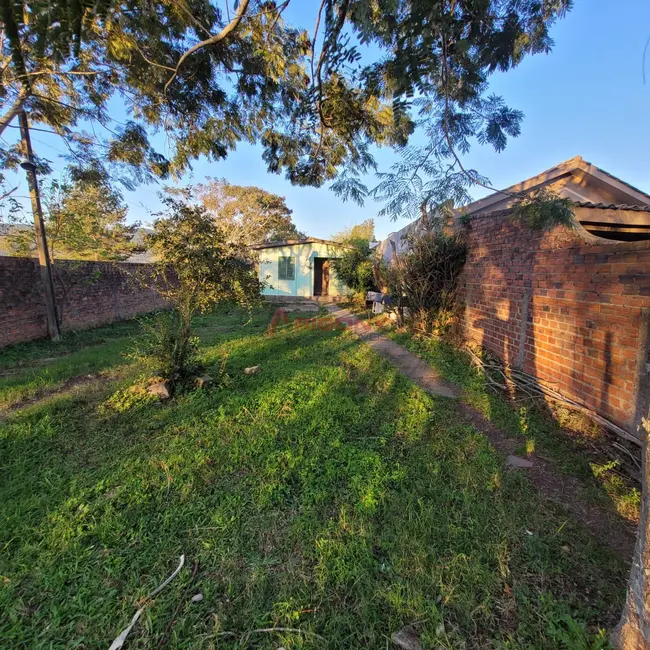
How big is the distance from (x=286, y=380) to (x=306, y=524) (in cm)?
251

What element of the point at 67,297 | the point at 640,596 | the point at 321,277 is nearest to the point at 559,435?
the point at 640,596

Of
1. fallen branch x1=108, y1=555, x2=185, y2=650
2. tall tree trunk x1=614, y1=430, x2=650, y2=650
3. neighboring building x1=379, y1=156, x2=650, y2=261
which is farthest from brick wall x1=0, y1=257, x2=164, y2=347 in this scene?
neighboring building x1=379, y1=156, x2=650, y2=261

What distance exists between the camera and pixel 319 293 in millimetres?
16531

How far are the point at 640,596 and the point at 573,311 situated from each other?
2.91 m

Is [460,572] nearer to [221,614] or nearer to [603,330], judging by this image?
[221,614]

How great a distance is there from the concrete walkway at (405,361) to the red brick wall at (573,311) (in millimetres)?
1119

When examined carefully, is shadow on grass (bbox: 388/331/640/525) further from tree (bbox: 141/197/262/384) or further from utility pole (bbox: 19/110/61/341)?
utility pole (bbox: 19/110/61/341)

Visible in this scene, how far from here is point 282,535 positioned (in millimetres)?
1854

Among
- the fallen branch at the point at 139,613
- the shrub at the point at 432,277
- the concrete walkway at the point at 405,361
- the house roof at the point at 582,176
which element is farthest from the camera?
the shrub at the point at 432,277

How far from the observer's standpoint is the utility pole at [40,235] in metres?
6.14

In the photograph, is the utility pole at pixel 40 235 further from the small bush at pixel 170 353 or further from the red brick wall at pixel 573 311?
the red brick wall at pixel 573 311

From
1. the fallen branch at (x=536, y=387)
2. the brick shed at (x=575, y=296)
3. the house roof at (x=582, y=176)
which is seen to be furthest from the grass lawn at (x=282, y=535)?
the house roof at (x=582, y=176)

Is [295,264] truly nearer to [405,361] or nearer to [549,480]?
[405,361]

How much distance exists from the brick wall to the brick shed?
5869mm
